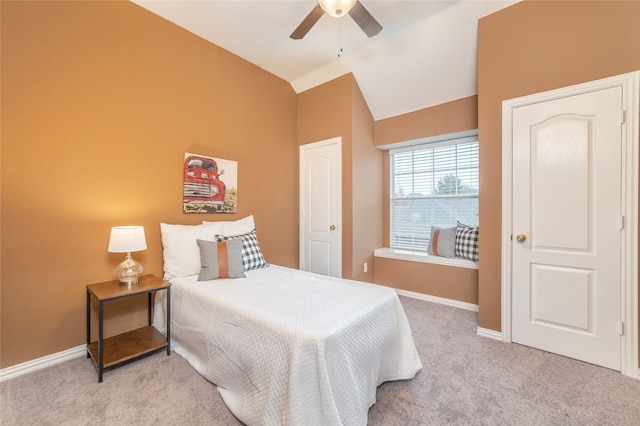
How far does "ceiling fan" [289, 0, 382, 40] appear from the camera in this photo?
182 cm

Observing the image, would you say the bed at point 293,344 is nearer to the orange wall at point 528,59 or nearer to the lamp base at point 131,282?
the lamp base at point 131,282

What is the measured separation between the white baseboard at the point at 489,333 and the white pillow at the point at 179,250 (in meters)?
2.71

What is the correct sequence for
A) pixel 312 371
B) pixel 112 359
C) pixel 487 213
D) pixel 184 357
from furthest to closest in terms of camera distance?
pixel 487 213, pixel 184 357, pixel 112 359, pixel 312 371

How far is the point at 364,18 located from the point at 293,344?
90.5 inches

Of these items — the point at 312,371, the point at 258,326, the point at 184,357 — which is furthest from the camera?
the point at 184,357

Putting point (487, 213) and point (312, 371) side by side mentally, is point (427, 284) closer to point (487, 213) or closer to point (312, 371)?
point (487, 213)

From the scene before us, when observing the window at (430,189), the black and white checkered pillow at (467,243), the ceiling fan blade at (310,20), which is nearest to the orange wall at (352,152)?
the window at (430,189)

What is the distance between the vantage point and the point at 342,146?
342 cm

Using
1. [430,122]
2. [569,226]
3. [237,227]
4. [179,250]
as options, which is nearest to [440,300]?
[569,226]

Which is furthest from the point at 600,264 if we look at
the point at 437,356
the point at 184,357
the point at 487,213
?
the point at 184,357

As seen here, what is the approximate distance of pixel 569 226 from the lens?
6.80 feet

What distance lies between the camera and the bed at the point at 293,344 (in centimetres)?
123

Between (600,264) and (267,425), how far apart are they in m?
2.53

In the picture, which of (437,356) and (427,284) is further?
(427,284)
